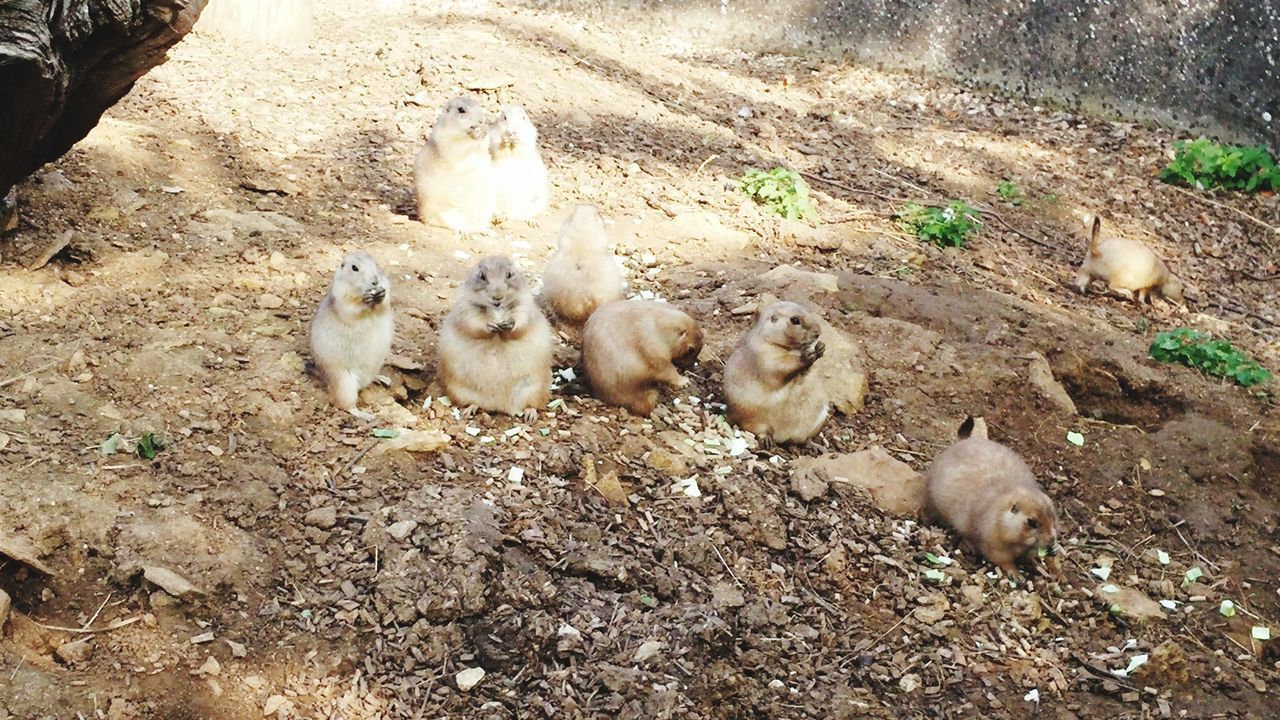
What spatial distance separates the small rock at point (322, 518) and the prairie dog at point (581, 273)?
2.09 m

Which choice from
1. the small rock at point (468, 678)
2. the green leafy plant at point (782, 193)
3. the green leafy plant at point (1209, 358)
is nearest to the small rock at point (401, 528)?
the small rock at point (468, 678)

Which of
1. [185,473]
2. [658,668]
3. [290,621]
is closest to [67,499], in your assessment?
[185,473]

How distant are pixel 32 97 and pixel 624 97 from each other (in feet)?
19.6

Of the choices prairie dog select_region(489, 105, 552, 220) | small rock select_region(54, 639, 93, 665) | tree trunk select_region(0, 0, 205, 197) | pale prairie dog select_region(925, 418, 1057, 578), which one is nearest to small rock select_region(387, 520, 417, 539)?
small rock select_region(54, 639, 93, 665)

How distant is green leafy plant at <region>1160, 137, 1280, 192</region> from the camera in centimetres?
1026

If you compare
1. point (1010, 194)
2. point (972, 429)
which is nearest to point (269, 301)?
point (972, 429)

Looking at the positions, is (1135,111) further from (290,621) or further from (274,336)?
(290,621)

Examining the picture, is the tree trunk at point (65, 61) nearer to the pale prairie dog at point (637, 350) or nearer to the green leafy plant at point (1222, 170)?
the pale prairie dog at point (637, 350)

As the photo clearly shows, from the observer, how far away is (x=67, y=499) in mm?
4258

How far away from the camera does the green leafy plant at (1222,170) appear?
10.3m

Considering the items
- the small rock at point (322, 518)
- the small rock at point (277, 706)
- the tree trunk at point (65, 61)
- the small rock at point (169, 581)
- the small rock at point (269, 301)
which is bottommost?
the small rock at point (277, 706)

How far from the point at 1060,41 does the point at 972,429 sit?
22.2ft

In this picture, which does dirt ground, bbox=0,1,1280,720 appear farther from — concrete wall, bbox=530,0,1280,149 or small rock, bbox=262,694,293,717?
concrete wall, bbox=530,0,1280,149

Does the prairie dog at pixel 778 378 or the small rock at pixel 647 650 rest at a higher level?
the prairie dog at pixel 778 378
